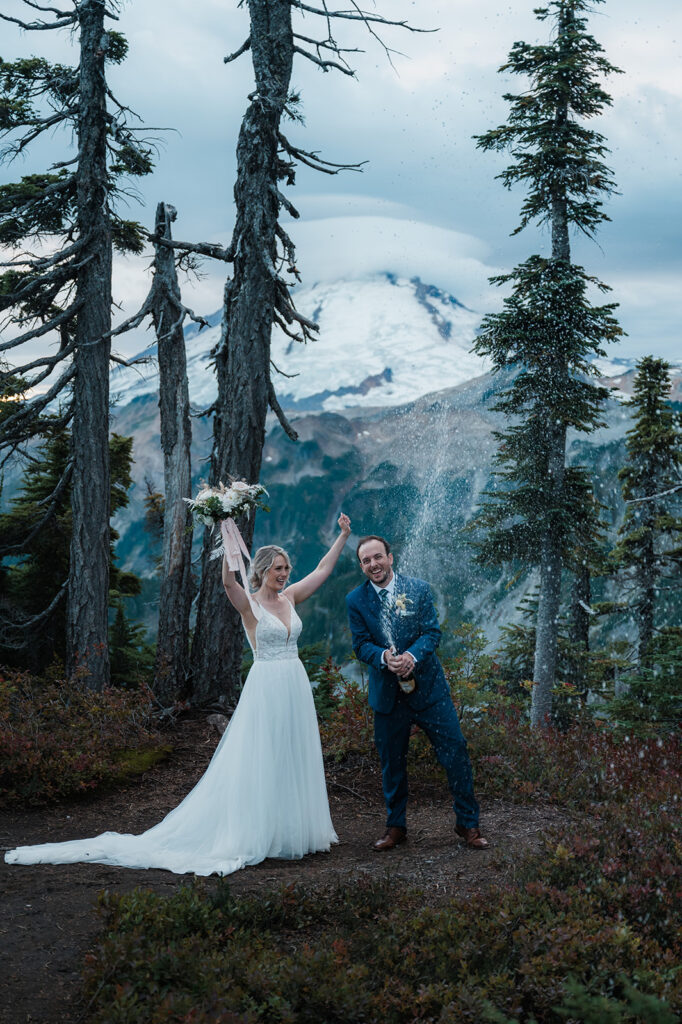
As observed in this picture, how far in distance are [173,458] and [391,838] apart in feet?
22.1

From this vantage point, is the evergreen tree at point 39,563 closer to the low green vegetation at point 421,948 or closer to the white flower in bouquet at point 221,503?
the white flower in bouquet at point 221,503

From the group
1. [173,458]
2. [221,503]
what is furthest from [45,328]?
[221,503]

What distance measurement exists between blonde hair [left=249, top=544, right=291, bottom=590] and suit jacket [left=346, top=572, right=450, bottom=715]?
719 millimetres

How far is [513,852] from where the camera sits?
19.3 feet

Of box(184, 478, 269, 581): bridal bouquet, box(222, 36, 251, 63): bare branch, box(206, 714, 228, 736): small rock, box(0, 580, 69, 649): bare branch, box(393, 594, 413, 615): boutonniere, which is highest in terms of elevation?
box(222, 36, 251, 63): bare branch

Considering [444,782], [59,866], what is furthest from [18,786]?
[444,782]

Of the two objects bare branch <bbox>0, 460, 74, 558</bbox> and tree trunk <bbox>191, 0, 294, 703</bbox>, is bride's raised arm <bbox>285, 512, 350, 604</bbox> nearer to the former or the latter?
tree trunk <bbox>191, 0, 294, 703</bbox>

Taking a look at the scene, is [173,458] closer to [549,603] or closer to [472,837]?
[472,837]

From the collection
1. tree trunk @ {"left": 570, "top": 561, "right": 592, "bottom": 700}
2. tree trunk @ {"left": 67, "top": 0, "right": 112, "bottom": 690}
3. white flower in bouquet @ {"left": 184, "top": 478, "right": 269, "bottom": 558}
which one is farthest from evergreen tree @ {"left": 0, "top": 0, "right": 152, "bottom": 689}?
tree trunk @ {"left": 570, "top": 561, "right": 592, "bottom": 700}

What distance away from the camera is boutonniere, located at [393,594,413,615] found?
21.2ft

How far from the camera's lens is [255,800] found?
21.3ft

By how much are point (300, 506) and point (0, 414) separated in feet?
452

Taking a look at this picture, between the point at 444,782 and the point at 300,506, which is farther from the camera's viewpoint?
the point at 300,506

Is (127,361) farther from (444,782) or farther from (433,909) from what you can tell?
(433,909)
